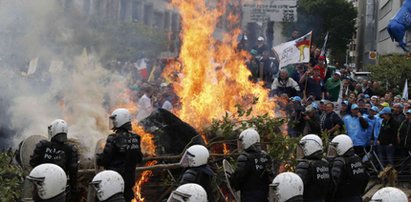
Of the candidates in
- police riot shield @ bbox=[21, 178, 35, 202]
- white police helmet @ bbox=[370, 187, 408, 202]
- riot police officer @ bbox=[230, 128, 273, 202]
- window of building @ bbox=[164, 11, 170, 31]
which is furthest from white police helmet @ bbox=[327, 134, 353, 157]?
window of building @ bbox=[164, 11, 170, 31]

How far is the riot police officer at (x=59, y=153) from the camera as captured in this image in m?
8.02

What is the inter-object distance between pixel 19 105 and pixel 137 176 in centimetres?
328

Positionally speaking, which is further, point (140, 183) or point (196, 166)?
point (140, 183)

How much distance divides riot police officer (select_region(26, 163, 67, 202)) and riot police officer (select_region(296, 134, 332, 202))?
114 inches

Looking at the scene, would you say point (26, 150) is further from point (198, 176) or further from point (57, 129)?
point (198, 176)

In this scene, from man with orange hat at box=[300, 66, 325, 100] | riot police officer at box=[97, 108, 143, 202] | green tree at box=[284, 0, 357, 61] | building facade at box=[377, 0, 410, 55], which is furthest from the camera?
green tree at box=[284, 0, 357, 61]

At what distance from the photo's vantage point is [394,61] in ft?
75.4

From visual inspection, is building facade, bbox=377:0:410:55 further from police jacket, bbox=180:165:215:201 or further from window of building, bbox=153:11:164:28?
police jacket, bbox=180:165:215:201

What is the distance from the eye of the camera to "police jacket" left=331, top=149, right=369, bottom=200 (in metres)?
7.93

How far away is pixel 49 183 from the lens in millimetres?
5879

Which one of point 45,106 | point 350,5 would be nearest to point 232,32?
point 45,106

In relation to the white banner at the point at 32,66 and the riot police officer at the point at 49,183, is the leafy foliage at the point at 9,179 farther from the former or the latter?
the white banner at the point at 32,66

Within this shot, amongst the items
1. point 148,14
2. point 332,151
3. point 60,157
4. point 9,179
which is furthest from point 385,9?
point 9,179

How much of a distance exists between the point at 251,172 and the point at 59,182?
9.45ft
